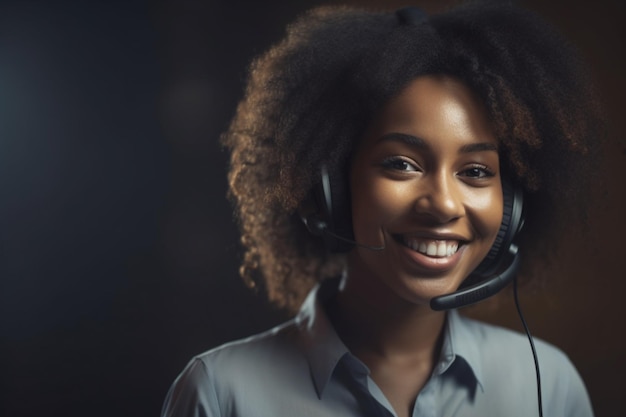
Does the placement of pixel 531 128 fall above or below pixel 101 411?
above

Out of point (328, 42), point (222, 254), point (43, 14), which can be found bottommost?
point (222, 254)

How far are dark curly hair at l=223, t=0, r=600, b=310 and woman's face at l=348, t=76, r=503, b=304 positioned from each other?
0.12 feet

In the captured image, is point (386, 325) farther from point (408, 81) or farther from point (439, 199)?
point (408, 81)

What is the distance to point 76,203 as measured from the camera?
5.24 feet

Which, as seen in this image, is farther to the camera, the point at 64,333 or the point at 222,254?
the point at 222,254

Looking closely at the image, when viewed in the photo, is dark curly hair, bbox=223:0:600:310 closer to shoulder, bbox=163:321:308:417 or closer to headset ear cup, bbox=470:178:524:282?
headset ear cup, bbox=470:178:524:282

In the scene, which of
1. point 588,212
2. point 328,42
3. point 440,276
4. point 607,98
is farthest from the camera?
point 607,98

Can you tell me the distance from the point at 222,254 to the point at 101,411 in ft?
1.43

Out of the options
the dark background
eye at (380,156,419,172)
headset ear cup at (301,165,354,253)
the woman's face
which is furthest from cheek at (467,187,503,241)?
the dark background

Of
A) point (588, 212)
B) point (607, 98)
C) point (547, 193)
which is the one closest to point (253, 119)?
point (547, 193)

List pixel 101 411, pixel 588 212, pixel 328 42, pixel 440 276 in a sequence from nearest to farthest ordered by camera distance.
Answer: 1. pixel 440 276
2. pixel 328 42
3. pixel 588 212
4. pixel 101 411

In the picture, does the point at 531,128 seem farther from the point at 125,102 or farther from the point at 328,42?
the point at 125,102

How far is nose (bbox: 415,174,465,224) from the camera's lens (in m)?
1.22

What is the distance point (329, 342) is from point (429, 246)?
10.9 inches
